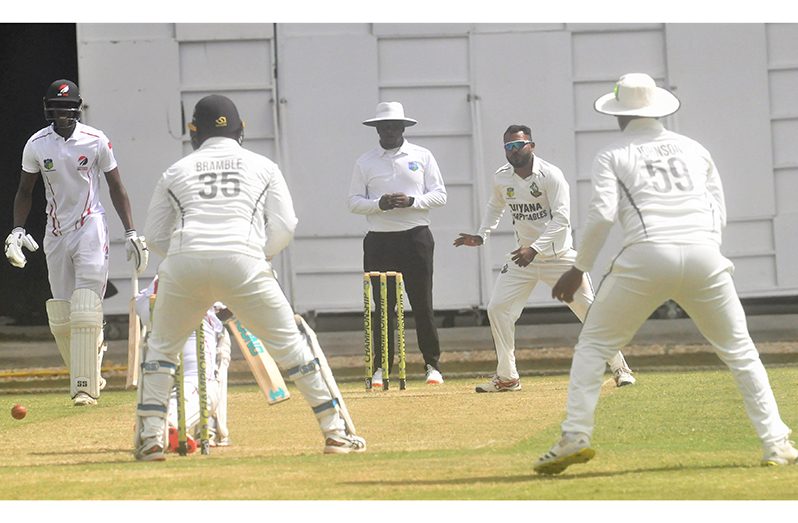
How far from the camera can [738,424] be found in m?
9.30

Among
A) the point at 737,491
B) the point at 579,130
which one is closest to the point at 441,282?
the point at 579,130

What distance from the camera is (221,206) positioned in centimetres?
791

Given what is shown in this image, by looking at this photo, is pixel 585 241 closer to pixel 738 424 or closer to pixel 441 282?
pixel 738 424

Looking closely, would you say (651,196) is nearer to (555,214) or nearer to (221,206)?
(221,206)

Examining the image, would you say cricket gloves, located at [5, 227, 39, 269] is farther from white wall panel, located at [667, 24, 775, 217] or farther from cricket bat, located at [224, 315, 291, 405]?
white wall panel, located at [667, 24, 775, 217]

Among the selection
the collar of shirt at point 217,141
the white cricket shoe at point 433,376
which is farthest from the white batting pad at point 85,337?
the collar of shirt at point 217,141

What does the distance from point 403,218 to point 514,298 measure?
1.31 meters

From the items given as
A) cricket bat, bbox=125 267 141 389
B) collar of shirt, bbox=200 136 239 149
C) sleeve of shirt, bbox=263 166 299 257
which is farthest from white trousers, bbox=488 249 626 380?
collar of shirt, bbox=200 136 239 149

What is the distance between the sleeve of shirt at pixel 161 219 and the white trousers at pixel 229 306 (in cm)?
20

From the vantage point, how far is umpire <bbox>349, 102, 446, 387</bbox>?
12641 millimetres

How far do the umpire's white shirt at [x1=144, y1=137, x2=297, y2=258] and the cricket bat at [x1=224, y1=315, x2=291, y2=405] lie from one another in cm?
Result: 91

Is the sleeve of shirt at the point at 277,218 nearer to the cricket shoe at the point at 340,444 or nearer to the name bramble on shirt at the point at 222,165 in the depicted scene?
the name bramble on shirt at the point at 222,165

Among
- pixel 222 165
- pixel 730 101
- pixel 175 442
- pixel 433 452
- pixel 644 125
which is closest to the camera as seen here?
pixel 644 125

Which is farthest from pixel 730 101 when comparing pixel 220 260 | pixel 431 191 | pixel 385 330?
pixel 220 260
